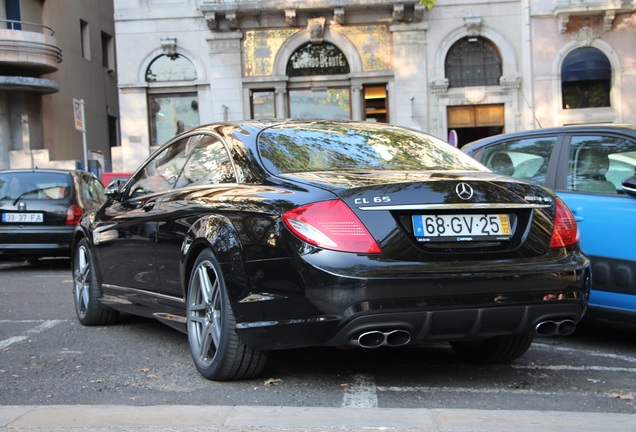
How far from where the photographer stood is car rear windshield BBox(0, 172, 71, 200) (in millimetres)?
12188

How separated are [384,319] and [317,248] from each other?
0.46 metres

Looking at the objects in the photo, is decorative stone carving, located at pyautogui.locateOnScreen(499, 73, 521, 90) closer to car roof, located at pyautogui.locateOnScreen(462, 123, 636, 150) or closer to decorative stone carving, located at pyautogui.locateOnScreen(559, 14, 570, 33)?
decorative stone carving, located at pyautogui.locateOnScreen(559, 14, 570, 33)

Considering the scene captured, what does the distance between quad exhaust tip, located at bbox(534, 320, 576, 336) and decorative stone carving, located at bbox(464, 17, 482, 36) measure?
21426 mm

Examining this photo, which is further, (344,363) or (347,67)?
(347,67)

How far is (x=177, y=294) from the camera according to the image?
197 inches

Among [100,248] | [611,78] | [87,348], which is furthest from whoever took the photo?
[611,78]

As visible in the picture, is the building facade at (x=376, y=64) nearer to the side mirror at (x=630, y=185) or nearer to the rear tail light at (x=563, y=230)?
the side mirror at (x=630, y=185)

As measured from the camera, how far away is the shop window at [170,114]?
25688 mm

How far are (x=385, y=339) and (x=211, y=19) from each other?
856 inches

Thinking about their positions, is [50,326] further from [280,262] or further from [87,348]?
[280,262]

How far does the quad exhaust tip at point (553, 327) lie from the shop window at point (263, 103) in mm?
21550

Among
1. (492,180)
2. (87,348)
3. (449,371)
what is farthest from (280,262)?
(87,348)

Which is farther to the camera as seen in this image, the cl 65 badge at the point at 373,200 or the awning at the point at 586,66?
the awning at the point at 586,66

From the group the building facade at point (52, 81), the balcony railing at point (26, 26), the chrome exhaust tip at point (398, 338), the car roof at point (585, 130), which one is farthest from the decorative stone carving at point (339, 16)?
the chrome exhaust tip at point (398, 338)
